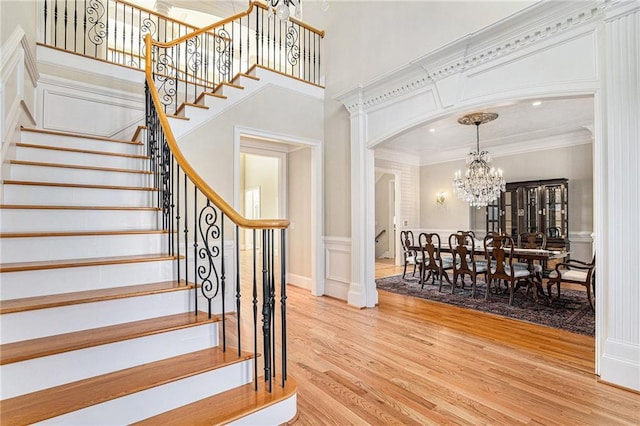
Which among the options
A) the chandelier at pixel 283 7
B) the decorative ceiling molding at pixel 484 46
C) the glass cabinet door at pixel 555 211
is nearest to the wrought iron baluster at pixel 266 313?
the chandelier at pixel 283 7

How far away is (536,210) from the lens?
6.48m

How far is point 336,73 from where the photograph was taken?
16.3 feet

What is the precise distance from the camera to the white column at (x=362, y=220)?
175 inches

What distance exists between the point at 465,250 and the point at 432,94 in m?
2.49

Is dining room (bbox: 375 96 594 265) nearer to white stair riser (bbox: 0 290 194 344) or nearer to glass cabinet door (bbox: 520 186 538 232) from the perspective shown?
glass cabinet door (bbox: 520 186 538 232)

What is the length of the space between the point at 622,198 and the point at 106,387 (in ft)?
11.5

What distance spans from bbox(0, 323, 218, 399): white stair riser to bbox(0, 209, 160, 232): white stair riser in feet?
3.95

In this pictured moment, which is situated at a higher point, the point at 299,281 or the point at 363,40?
the point at 363,40

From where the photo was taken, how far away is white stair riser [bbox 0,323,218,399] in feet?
4.91

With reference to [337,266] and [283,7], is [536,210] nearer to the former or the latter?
[337,266]

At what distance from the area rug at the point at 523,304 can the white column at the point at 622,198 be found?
1197 mm

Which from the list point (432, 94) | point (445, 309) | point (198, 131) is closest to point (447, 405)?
point (445, 309)

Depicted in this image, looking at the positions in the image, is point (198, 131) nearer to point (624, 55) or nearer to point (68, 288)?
point (68, 288)

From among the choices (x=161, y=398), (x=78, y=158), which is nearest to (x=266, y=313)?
(x=161, y=398)
